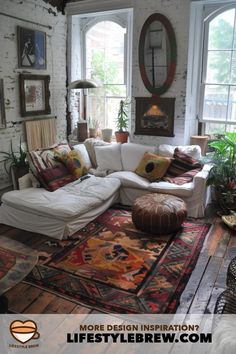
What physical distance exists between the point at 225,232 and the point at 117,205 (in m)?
1.48

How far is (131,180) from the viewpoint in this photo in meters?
4.43

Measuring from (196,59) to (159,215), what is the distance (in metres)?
2.64

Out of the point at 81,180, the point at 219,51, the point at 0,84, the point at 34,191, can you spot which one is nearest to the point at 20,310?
the point at 34,191

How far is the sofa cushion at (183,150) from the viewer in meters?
4.64

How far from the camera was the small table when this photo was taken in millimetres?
1855

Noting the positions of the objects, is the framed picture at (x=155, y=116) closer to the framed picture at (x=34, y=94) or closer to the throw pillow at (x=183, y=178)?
the throw pillow at (x=183, y=178)

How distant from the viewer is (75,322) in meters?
2.36

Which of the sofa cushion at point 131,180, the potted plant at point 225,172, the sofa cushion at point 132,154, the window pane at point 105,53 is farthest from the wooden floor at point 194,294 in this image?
the window pane at point 105,53

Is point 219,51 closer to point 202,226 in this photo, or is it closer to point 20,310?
point 202,226

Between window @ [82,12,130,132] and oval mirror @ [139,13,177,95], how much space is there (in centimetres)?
44

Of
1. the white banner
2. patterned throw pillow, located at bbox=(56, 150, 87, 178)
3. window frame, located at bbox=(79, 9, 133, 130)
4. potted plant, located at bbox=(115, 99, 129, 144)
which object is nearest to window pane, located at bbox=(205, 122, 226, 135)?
potted plant, located at bbox=(115, 99, 129, 144)

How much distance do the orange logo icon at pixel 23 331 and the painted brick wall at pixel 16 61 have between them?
9.08 feet

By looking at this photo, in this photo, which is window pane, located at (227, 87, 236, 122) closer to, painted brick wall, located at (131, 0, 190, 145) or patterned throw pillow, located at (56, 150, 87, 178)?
painted brick wall, located at (131, 0, 190, 145)

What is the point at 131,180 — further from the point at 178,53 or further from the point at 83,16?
the point at 83,16
